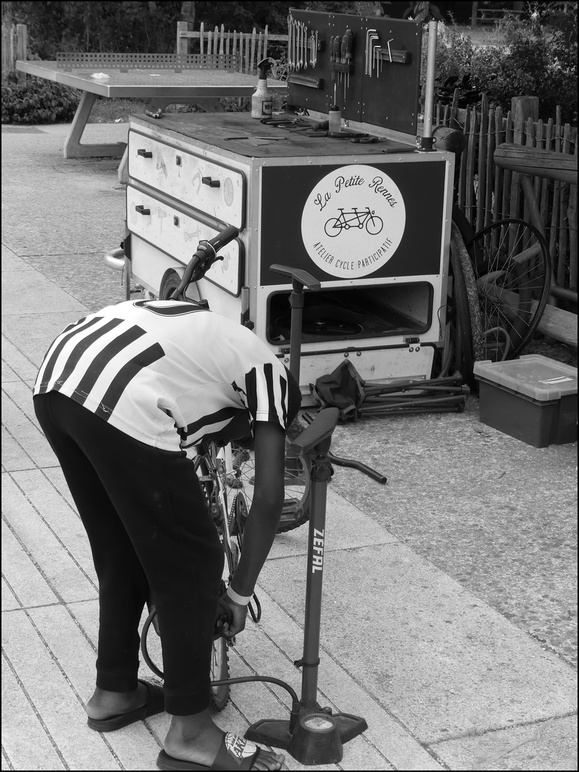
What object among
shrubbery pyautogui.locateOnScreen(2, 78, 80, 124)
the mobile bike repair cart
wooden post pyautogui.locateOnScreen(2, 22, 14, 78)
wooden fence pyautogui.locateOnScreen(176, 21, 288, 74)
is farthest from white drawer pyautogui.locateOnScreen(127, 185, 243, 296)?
wooden post pyautogui.locateOnScreen(2, 22, 14, 78)

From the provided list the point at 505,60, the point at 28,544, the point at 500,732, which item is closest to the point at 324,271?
the point at 28,544

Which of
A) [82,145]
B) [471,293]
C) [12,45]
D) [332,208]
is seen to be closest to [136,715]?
[332,208]

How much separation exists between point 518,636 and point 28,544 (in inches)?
→ 78.1

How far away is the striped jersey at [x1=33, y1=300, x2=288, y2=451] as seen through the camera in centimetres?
265

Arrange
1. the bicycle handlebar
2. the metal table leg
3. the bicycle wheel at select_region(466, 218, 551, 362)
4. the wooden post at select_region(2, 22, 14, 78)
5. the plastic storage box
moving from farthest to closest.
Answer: the wooden post at select_region(2, 22, 14, 78), the metal table leg, the bicycle wheel at select_region(466, 218, 551, 362), the plastic storage box, the bicycle handlebar

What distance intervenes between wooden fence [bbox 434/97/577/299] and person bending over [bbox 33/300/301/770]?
4690 millimetres

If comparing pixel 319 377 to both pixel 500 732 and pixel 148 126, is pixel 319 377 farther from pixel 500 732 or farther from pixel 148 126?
pixel 500 732

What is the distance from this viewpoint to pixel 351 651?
366 cm

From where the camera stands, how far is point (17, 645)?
3.59 m

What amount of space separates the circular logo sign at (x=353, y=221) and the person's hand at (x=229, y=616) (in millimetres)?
3237

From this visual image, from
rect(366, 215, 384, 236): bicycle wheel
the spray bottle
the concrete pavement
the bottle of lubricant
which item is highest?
the spray bottle

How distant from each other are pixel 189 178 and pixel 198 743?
13.7ft

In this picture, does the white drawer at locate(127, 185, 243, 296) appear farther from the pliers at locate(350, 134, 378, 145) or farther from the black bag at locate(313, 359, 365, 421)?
the pliers at locate(350, 134, 378, 145)

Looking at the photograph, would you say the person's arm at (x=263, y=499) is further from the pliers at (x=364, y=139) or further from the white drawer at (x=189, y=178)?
the pliers at (x=364, y=139)
